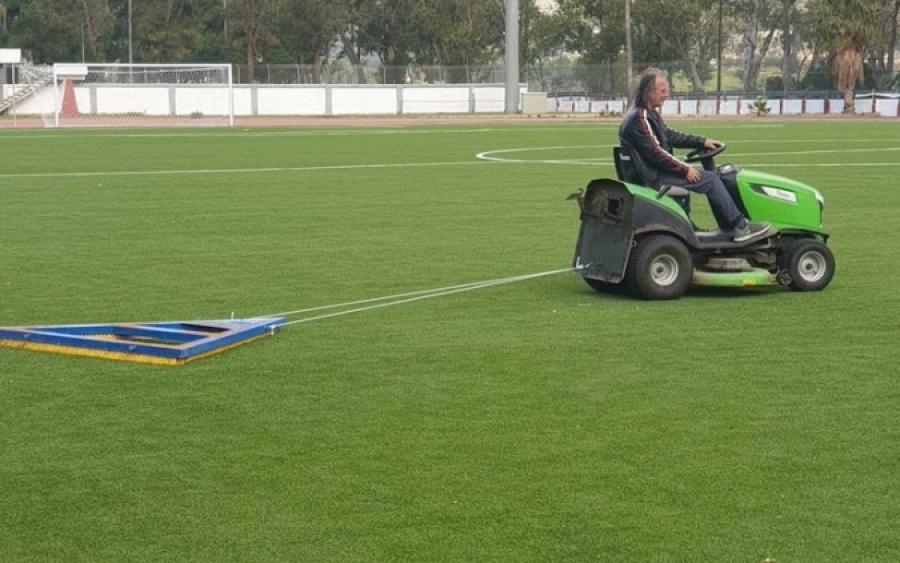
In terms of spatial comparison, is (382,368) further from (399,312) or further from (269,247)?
(269,247)

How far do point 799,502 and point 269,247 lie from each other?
8818 mm

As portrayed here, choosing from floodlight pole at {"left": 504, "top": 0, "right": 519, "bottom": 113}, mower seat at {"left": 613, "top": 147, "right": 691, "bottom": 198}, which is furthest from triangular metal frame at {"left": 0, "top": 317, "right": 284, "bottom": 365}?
floodlight pole at {"left": 504, "top": 0, "right": 519, "bottom": 113}

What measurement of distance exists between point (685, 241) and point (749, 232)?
559 mm

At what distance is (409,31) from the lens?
97500 millimetres

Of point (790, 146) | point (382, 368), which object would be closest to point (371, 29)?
point (790, 146)

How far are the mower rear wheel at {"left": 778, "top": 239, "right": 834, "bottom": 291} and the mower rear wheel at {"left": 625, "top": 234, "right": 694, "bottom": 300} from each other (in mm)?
862

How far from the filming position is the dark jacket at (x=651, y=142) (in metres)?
10.3

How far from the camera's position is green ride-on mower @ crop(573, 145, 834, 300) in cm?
1009

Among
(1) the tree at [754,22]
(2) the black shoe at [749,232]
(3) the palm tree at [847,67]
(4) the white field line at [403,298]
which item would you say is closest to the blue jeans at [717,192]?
(2) the black shoe at [749,232]

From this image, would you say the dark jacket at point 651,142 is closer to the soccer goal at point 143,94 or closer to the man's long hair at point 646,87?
the man's long hair at point 646,87

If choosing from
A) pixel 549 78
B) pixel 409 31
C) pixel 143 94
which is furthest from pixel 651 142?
pixel 409 31

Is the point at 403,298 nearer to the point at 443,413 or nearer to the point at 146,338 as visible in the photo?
the point at 146,338

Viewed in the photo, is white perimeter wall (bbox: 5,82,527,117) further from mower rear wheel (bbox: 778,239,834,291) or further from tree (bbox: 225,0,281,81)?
mower rear wheel (bbox: 778,239,834,291)

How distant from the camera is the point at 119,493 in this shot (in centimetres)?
568
